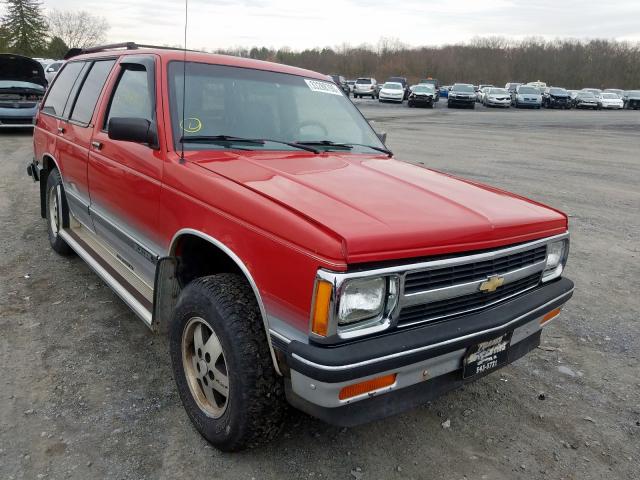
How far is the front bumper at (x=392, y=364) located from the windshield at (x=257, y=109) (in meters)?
1.59

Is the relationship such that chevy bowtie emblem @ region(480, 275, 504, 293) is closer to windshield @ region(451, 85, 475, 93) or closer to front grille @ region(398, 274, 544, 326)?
front grille @ region(398, 274, 544, 326)

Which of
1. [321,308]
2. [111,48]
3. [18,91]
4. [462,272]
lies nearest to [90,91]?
[111,48]

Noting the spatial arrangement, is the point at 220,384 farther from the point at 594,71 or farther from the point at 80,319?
the point at 594,71

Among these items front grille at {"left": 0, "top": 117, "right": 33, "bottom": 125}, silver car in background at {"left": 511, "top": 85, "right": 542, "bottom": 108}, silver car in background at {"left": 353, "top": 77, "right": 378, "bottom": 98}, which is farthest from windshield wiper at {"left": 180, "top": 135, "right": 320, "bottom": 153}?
silver car in background at {"left": 353, "top": 77, "right": 378, "bottom": 98}

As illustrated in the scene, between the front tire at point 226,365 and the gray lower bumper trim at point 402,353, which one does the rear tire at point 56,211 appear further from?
the gray lower bumper trim at point 402,353

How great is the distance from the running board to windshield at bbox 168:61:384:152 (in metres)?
1.02

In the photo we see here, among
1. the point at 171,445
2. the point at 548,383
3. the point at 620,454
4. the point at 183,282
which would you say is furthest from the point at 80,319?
the point at 620,454

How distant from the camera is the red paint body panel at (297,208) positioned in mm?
2084

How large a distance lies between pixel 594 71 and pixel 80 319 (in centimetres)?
9297

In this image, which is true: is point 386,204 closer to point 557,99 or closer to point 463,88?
point 463,88

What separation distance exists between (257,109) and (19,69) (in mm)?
12779

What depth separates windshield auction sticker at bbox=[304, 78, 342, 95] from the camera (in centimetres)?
396

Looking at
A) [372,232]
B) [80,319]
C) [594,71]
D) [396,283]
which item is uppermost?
[594,71]

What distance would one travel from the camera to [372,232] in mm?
2080
